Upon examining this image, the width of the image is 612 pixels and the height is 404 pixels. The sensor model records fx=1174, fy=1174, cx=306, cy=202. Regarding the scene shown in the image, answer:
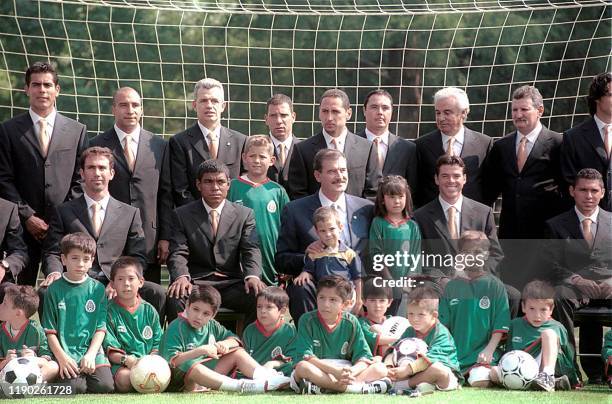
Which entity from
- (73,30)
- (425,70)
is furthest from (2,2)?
(425,70)

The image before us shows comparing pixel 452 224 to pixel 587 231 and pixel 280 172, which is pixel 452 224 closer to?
pixel 587 231

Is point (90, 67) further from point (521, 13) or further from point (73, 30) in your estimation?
point (521, 13)

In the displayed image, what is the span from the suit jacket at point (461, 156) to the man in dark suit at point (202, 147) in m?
1.24

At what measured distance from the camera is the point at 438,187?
787 centimetres

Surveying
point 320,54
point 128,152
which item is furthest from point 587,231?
point 320,54

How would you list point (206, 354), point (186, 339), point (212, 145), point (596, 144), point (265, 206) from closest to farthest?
point (206, 354), point (186, 339), point (596, 144), point (265, 206), point (212, 145)

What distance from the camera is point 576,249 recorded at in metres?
7.38

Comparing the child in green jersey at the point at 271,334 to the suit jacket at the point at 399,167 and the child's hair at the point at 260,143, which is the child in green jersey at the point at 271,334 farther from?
the suit jacket at the point at 399,167

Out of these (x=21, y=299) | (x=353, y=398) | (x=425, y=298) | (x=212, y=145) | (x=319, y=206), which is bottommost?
(x=353, y=398)

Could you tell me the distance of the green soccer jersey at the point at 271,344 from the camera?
689cm

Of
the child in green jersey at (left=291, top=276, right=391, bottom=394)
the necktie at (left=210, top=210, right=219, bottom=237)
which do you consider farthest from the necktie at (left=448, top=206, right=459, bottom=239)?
the necktie at (left=210, top=210, right=219, bottom=237)

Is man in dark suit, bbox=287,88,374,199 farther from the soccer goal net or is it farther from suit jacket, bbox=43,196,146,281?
the soccer goal net

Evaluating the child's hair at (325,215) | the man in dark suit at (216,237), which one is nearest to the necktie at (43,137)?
the man in dark suit at (216,237)

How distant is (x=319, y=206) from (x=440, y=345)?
4.04 ft
